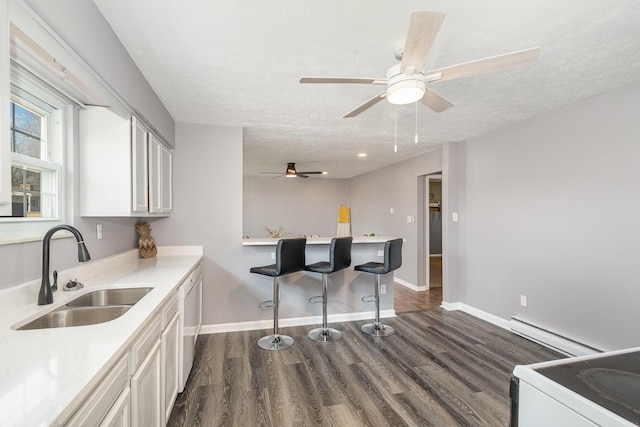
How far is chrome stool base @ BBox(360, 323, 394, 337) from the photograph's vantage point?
11.0ft

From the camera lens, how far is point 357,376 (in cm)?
249

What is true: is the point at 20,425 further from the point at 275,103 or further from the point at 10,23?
the point at 275,103

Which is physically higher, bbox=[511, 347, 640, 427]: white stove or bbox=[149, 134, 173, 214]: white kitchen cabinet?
bbox=[149, 134, 173, 214]: white kitchen cabinet

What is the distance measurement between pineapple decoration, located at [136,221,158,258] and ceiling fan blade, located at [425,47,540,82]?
116 inches

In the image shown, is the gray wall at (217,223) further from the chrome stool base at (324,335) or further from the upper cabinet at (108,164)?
the upper cabinet at (108,164)

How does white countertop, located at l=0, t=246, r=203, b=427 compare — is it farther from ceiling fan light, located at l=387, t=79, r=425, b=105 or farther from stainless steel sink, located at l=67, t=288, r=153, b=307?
ceiling fan light, located at l=387, t=79, r=425, b=105

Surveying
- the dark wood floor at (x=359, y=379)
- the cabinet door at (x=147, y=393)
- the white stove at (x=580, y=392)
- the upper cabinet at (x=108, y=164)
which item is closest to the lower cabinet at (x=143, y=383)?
the cabinet door at (x=147, y=393)

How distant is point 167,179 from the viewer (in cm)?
304

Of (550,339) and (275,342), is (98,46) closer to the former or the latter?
(275,342)

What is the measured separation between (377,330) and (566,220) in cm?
223

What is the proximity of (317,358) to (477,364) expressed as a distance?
4.79 ft

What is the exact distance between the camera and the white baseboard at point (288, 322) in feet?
11.0

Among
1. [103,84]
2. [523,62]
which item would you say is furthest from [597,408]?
[103,84]

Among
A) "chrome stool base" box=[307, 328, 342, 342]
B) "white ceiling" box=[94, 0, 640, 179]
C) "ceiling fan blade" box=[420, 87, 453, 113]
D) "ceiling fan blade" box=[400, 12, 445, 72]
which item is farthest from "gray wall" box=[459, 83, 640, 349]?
"ceiling fan blade" box=[400, 12, 445, 72]
